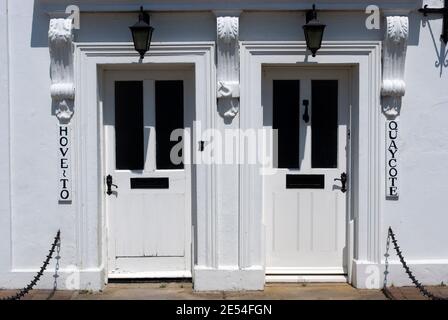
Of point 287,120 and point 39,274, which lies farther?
point 287,120

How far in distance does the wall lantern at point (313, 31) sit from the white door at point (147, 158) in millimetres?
1288

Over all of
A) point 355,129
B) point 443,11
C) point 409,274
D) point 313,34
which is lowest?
point 409,274

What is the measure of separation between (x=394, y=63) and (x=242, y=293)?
278cm

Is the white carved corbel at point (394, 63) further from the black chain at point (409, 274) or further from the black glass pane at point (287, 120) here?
the black chain at point (409, 274)

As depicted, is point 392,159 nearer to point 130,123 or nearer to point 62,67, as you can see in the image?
point 130,123

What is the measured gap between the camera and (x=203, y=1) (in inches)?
291

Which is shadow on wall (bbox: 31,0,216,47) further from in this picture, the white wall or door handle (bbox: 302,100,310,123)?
door handle (bbox: 302,100,310,123)

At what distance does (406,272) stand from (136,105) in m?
3.27

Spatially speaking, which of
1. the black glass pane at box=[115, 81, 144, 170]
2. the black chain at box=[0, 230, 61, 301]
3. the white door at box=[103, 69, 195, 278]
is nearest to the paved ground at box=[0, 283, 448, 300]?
the black chain at box=[0, 230, 61, 301]

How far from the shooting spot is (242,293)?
7512mm

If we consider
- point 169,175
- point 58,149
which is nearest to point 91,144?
point 58,149

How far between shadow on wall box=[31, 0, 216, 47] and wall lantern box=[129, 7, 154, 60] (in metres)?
0.13

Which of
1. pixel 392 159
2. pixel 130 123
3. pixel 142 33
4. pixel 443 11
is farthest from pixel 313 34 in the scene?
pixel 130 123

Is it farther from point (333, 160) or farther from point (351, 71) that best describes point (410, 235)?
point (351, 71)
